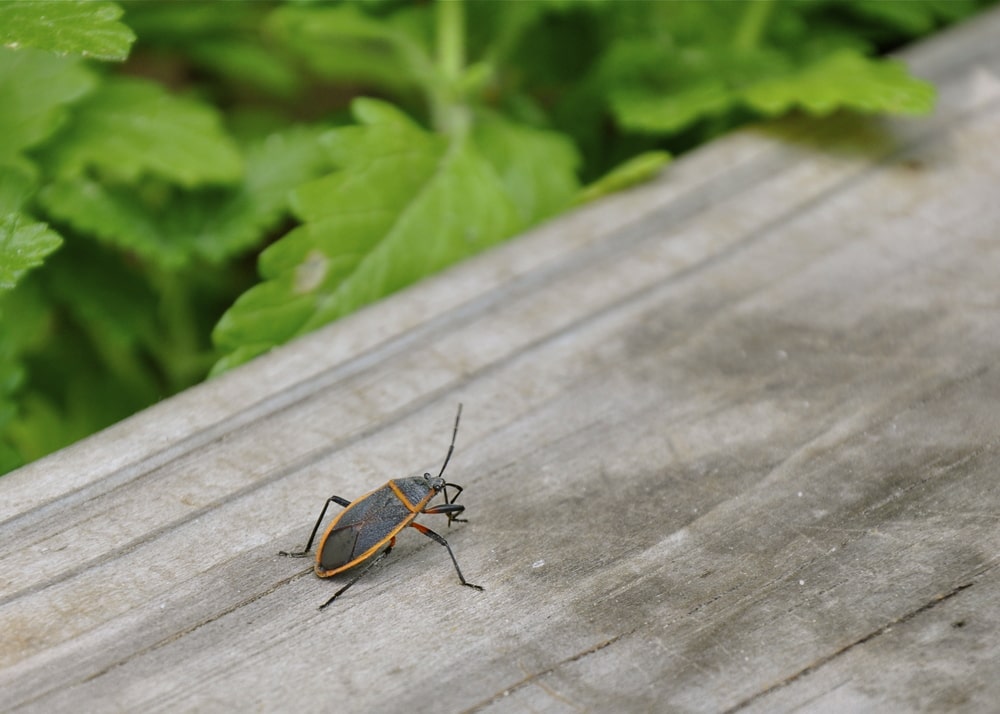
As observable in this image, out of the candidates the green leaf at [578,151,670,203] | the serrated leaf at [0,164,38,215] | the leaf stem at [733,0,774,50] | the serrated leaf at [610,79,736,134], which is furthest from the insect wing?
the leaf stem at [733,0,774,50]

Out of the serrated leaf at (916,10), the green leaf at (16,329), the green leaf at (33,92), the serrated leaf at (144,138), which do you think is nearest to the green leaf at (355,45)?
the serrated leaf at (144,138)

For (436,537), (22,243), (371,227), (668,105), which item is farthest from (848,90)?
(22,243)

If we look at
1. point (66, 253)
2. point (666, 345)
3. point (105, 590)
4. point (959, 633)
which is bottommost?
point (959, 633)

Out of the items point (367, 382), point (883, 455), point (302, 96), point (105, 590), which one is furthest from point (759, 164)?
point (302, 96)

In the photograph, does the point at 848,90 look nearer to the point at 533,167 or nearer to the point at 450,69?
the point at 533,167

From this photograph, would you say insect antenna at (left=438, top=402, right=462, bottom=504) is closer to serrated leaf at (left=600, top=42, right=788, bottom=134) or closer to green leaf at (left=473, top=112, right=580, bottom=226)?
green leaf at (left=473, top=112, right=580, bottom=226)

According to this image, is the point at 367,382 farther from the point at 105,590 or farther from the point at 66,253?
the point at 66,253
